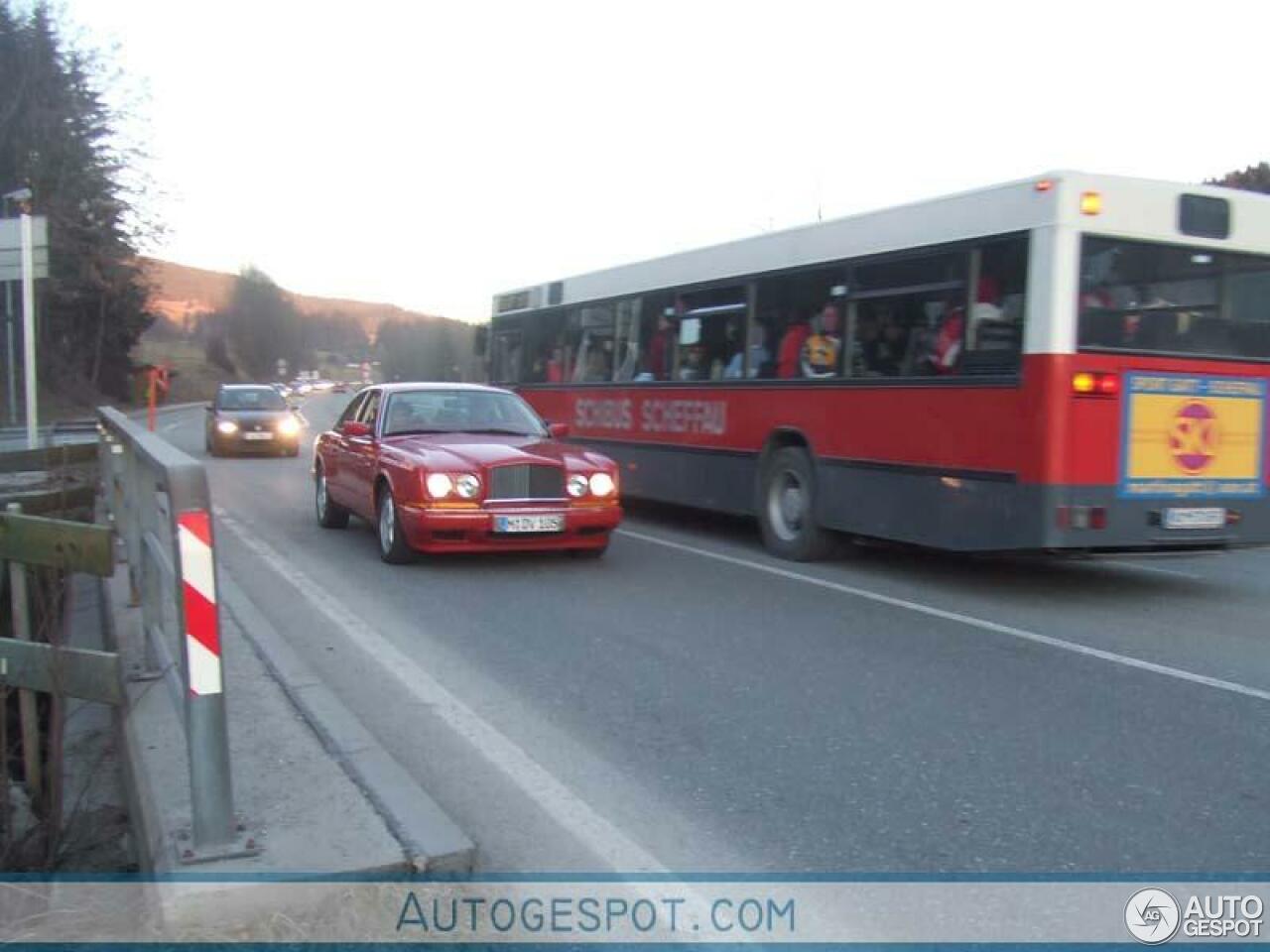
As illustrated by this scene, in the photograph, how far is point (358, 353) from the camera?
5674 inches

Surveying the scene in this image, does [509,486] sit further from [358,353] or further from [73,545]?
[358,353]

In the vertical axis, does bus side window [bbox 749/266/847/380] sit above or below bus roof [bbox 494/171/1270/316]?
below

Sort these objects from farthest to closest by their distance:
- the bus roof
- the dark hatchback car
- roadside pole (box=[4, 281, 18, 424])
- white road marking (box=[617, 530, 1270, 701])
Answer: roadside pole (box=[4, 281, 18, 424]) < the dark hatchback car < the bus roof < white road marking (box=[617, 530, 1270, 701])

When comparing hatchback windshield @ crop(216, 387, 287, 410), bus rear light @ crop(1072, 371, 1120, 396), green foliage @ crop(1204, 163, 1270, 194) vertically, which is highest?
green foliage @ crop(1204, 163, 1270, 194)

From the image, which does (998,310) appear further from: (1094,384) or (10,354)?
(10,354)

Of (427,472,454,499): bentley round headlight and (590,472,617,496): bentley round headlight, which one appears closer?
(427,472,454,499): bentley round headlight

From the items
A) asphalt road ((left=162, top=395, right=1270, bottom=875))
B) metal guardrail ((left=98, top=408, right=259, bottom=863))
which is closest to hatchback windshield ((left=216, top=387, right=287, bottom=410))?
asphalt road ((left=162, top=395, right=1270, bottom=875))

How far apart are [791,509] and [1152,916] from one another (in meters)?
6.92

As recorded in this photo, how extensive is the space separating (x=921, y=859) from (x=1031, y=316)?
188 inches

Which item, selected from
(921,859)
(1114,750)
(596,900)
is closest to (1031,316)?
(1114,750)

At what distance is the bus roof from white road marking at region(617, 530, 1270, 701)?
2.64 metres

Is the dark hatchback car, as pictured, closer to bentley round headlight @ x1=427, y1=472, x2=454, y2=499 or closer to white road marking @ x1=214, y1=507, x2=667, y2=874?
bentley round headlight @ x1=427, y1=472, x2=454, y2=499

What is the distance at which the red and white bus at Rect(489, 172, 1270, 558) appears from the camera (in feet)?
25.0

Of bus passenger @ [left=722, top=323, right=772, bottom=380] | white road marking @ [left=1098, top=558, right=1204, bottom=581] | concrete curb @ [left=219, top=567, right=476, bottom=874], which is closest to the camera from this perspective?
concrete curb @ [left=219, top=567, right=476, bottom=874]
